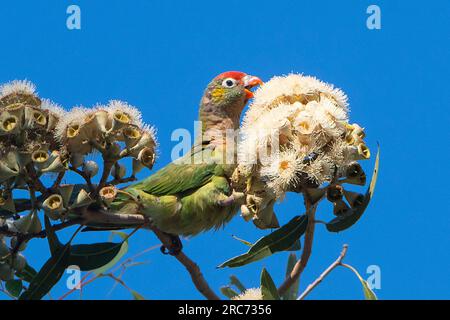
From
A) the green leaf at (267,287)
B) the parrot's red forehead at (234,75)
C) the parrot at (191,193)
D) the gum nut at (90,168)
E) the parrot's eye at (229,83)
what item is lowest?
the green leaf at (267,287)

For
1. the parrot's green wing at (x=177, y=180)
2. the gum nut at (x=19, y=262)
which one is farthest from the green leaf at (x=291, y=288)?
the gum nut at (x=19, y=262)

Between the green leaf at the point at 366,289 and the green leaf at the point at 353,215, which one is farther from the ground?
the green leaf at the point at 353,215

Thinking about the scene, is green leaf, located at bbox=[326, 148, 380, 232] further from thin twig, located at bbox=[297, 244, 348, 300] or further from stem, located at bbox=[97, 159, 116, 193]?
stem, located at bbox=[97, 159, 116, 193]

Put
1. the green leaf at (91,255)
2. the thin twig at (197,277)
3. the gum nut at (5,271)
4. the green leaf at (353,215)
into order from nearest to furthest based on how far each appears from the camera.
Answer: the green leaf at (353,215) < the gum nut at (5,271) < the thin twig at (197,277) < the green leaf at (91,255)

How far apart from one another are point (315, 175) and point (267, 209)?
0.43 meters

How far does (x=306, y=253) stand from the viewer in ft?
13.6

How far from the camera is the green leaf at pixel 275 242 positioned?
4246 millimetres

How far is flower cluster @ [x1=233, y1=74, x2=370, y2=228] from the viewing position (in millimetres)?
3979

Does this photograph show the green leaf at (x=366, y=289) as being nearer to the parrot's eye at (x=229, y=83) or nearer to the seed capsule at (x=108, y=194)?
the seed capsule at (x=108, y=194)

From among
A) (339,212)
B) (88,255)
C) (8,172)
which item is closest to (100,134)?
(8,172)

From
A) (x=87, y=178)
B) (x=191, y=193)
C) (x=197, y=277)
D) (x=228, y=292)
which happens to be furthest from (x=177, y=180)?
(x=87, y=178)

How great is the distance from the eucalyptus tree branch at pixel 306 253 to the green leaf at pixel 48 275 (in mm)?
1220

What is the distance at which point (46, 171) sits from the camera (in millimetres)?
3945

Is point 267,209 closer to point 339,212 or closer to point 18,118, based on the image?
point 339,212
